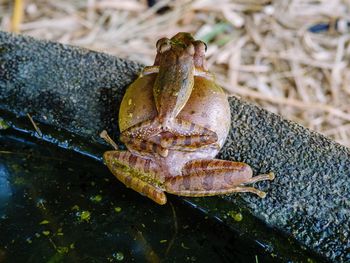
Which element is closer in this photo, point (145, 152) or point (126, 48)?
point (145, 152)

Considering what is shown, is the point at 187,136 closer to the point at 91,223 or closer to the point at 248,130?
the point at 248,130

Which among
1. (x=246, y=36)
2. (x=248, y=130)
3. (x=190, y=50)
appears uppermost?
(x=190, y=50)

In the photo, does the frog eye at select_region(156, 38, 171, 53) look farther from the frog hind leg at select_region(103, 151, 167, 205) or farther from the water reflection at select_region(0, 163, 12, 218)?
the water reflection at select_region(0, 163, 12, 218)

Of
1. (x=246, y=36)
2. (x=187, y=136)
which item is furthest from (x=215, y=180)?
(x=246, y=36)

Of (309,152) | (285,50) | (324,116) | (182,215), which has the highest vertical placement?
(309,152)

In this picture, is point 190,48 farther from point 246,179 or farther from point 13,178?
point 13,178

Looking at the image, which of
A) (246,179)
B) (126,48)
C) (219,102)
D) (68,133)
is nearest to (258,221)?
(246,179)

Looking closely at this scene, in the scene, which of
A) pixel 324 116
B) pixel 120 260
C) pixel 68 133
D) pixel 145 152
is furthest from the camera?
pixel 324 116

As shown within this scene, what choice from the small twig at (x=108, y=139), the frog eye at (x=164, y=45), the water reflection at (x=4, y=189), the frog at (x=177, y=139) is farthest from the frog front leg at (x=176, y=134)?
the water reflection at (x=4, y=189)
